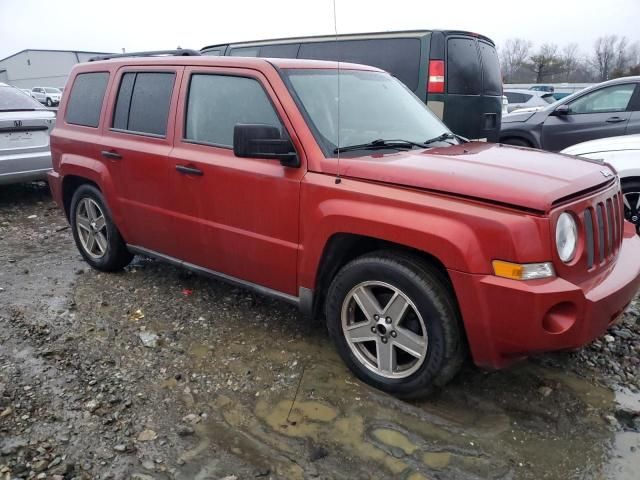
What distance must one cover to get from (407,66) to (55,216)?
4930mm

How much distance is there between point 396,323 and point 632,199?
124 inches

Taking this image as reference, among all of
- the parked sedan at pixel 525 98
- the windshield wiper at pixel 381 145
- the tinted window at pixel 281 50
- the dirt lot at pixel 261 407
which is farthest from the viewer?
the parked sedan at pixel 525 98

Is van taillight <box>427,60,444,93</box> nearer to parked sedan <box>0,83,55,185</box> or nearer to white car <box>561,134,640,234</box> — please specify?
white car <box>561,134,640,234</box>

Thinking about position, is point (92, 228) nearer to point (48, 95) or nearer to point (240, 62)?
point (240, 62)

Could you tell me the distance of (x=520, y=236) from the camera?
2389 mm

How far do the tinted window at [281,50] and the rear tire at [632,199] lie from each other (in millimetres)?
4867

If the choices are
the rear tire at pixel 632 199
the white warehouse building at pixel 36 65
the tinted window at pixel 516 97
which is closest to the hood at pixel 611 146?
the rear tire at pixel 632 199

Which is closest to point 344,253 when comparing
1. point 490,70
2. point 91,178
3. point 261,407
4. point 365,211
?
point 365,211

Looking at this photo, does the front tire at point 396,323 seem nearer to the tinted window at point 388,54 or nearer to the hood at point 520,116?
the tinted window at point 388,54

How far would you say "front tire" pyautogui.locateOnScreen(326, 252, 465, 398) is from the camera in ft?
8.87

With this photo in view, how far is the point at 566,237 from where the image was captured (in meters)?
2.55

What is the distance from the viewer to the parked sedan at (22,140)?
22.4ft

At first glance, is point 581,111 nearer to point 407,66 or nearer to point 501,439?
point 407,66

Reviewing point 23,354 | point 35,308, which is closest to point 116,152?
point 35,308
